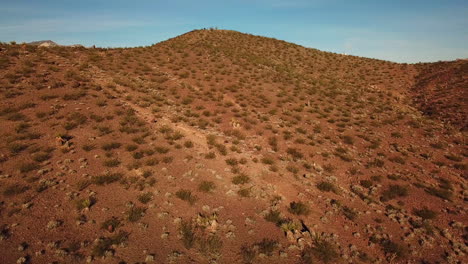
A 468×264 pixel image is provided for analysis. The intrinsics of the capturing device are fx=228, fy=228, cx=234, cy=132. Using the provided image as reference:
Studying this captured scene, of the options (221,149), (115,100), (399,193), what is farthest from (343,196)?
(115,100)

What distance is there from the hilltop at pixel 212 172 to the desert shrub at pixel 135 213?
4cm

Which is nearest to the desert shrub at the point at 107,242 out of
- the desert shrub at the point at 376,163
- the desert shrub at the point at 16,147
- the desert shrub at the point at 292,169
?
the desert shrub at the point at 16,147

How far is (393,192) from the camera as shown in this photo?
11.3 m

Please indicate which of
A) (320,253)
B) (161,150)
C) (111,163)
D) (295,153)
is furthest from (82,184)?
(295,153)

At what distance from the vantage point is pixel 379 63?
45531mm

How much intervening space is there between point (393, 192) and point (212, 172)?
9.07 m

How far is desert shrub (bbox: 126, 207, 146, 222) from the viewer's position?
830 centimetres

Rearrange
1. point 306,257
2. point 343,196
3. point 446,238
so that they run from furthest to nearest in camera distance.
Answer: point 343,196, point 446,238, point 306,257

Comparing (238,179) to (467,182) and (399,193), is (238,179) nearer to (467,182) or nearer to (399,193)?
(399,193)

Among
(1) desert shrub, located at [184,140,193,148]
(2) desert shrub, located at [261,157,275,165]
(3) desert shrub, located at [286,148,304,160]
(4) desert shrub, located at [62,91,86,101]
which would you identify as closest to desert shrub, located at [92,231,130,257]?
(1) desert shrub, located at [184,140,193,148]

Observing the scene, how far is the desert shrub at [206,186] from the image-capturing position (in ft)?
34.0

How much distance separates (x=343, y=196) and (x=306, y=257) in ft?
15.4

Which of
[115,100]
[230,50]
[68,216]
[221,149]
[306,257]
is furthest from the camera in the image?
[230,50]

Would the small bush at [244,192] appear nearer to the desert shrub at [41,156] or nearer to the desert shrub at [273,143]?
the desert shrub at [273,143]
